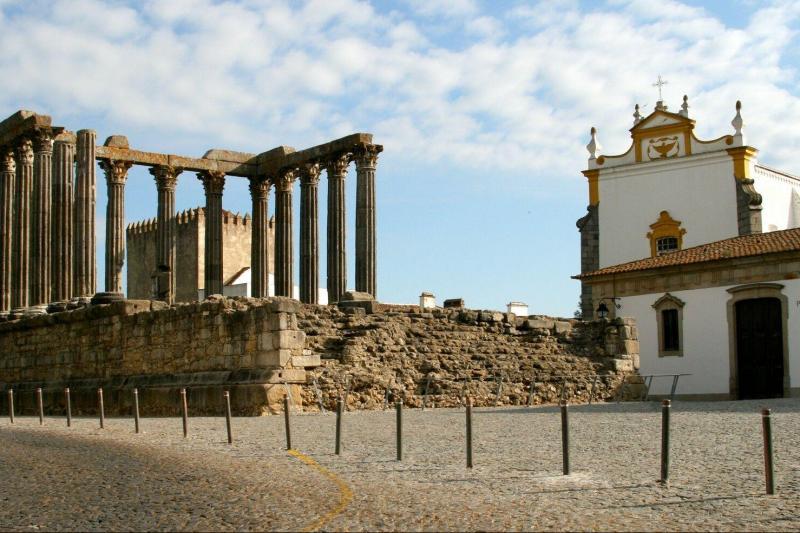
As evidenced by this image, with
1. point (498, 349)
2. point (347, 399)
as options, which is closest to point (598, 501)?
point (347, 399)

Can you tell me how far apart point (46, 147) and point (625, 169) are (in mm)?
25651

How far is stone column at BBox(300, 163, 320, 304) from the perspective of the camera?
36406 millimetres

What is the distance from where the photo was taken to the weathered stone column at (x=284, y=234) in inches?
1479

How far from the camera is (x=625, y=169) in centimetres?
4753

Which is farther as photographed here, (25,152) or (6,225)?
(6,225)

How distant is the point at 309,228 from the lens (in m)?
36.7

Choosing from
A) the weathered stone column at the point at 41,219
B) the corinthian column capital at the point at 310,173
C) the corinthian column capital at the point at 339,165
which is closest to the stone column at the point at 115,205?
the weathered stone column at the point at 41,219

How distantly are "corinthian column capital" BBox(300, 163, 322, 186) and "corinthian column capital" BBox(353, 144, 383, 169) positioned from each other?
2.61 m

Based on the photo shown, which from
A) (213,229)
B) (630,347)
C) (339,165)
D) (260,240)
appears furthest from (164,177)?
(630,347)

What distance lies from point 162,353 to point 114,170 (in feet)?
39.6

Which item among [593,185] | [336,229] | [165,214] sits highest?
[593,185]

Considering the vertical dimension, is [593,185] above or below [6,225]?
above

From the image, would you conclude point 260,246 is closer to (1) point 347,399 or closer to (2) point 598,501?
(1) point 347,399

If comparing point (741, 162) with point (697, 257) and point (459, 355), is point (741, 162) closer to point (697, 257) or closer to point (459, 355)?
point (697, 257)
